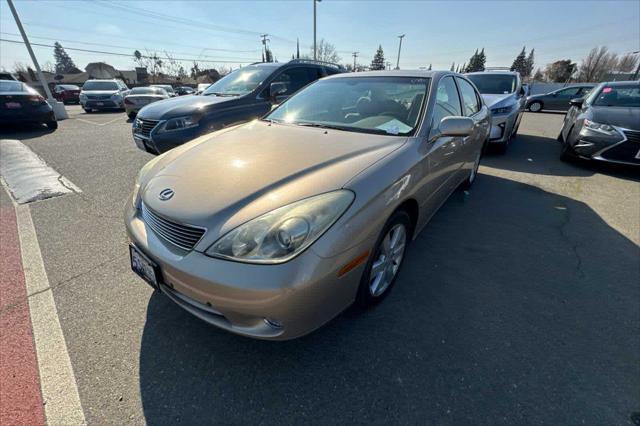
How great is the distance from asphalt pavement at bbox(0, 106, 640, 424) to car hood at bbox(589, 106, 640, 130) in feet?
8.84

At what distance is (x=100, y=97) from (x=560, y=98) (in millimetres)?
23363

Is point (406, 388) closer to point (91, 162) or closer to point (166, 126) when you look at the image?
point (166, 126)

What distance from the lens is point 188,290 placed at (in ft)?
4.88

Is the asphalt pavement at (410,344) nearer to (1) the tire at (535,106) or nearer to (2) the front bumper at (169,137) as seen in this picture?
(2) the front bumper at (169,137)

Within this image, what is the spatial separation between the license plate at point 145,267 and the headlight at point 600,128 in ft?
22.4

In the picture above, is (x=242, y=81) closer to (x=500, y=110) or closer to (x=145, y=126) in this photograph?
(x=145, y=126)

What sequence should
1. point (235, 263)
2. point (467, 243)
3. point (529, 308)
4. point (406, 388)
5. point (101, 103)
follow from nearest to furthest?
point (235, 263), point (406, 388), point (529, 308), point (467, 243), point (101, 103)

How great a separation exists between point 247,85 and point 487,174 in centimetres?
454

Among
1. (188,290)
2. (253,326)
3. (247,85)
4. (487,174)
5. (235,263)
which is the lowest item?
(487,174)

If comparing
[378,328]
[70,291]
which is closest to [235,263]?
[378,328]

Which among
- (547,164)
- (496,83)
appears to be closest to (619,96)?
(547,164)

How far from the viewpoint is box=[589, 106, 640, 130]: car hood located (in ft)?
15.6

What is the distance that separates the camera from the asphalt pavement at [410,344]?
150 cm

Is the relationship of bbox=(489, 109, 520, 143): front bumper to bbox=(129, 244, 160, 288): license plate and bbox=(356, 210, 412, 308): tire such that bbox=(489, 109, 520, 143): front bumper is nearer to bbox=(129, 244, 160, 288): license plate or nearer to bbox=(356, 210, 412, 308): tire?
bbox=(356, 210, 412, 308): tire
